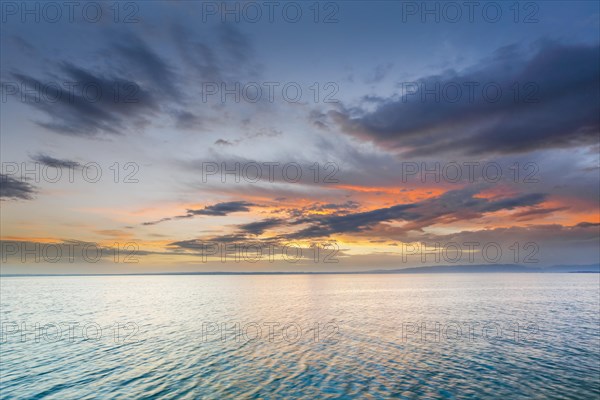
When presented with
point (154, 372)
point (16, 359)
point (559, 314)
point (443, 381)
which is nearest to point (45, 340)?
point (16, 359)

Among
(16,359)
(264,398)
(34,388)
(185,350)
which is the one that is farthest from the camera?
(185,350)

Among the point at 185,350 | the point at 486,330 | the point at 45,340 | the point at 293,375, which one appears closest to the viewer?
the point at 293,375

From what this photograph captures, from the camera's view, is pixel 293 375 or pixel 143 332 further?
pixel 143 332

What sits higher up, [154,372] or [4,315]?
[154,372]

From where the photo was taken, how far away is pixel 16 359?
135ft

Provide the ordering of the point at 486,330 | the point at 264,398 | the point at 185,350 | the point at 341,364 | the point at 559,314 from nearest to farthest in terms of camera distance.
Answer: the point at 264,398, the point at 341,364, the point at 185,350, the point at 486,330, the point at 559,314

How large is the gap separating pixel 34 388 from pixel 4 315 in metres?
70.3

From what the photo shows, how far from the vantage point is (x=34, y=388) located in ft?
103

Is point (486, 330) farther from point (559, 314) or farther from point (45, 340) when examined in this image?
point (45, 340)

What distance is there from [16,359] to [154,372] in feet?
66.9

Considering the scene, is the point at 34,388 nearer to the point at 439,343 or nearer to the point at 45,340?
the point at 45,340

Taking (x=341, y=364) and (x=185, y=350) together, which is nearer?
(x=341, y=364)

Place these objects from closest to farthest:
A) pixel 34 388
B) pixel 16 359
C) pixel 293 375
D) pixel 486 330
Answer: pixel 34 388 → pixel 293 375 → pixel 16 359 → pixel 486 330

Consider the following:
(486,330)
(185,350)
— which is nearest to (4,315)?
(185,350)
